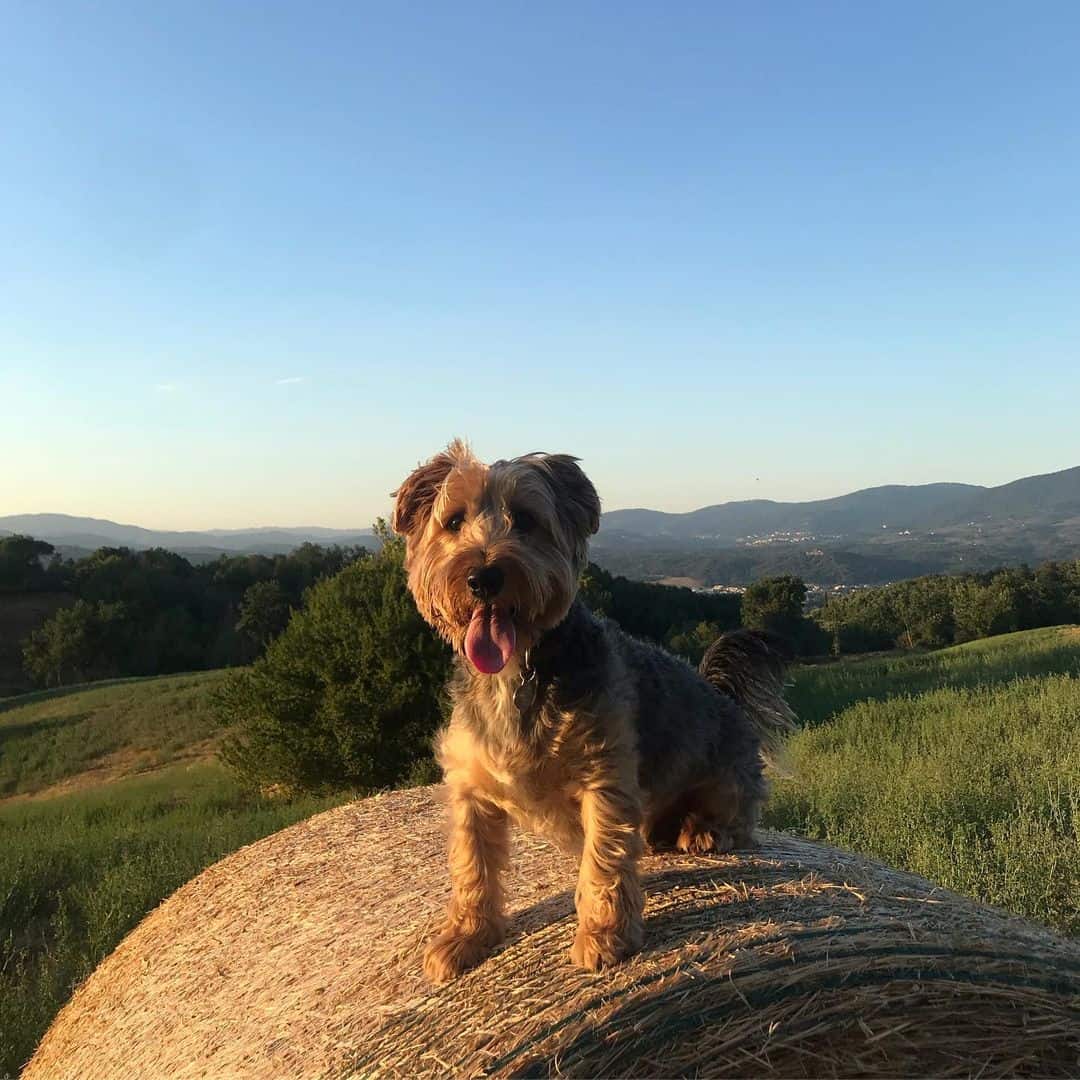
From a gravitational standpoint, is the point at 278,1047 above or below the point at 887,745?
above

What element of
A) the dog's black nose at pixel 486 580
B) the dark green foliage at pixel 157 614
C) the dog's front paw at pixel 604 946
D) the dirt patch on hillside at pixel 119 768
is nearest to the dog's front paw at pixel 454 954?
the dog's front paw at pixel 604 946

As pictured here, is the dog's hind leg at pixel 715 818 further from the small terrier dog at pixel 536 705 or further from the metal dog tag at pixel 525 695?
the metal dog tag at pixel 525 695

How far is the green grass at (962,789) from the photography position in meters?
5.64

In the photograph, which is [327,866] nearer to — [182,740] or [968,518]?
[182,740]

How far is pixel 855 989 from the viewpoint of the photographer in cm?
265

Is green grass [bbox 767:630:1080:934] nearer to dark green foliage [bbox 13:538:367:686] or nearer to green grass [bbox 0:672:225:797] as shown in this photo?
green grass [bbox 0:672:225:797]

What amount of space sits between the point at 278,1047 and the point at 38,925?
4.52 meters

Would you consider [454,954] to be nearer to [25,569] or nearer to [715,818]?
[715,818]

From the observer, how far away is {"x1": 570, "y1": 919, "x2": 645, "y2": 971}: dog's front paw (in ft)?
9.70

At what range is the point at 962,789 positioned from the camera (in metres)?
7.82

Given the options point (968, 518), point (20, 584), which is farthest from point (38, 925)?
point (968, 518)

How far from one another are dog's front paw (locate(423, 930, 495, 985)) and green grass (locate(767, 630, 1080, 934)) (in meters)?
2.15

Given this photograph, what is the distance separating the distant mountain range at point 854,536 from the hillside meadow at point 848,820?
4.26 m

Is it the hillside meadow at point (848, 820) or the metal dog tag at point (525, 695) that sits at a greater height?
the metal dog tag at point (525, 695)
